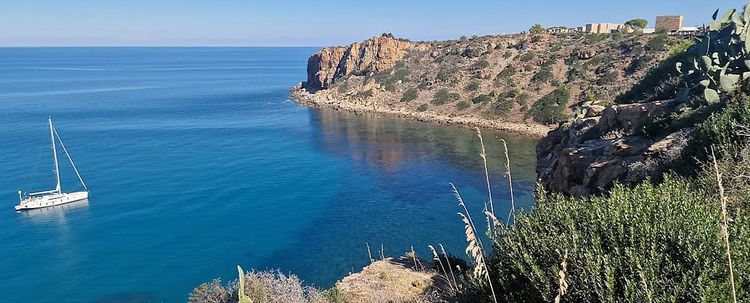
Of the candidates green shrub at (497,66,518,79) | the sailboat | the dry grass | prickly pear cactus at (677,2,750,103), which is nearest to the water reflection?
green shrub at (497,66,518,79)

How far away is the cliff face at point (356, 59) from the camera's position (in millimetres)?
92812

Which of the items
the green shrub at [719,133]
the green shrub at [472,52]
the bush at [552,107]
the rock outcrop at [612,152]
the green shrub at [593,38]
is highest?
the green shrub at [593,38]

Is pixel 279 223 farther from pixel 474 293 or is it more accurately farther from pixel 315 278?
pixel 474 293

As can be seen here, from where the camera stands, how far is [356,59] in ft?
318

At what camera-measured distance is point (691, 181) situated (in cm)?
947

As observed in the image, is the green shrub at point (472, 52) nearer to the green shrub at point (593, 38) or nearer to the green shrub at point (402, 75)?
the green shrub at point (402, 75)

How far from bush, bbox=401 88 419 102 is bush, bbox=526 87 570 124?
1953 centimetres

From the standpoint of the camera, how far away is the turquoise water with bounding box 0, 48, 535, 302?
2650 centimetres

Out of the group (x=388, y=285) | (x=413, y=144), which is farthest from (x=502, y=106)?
(x=388, y=285)

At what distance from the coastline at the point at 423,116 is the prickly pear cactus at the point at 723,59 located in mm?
34833

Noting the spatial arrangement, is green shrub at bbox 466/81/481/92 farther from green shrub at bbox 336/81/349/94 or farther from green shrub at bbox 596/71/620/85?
green shrub at bbox 336/81/349/94

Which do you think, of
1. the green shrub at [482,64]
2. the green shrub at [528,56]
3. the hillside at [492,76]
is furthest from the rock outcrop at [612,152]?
the green shrub at [482,64]

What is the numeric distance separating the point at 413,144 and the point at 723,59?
3949cm

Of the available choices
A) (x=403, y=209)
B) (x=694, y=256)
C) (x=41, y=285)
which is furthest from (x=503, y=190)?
(x=694, y=256)
